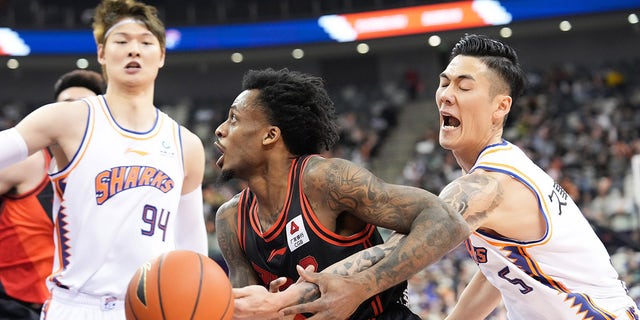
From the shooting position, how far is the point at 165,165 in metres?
3.60

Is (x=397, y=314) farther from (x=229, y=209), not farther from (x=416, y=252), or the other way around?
(x=229, y=209)

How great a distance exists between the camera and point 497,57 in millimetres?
3676

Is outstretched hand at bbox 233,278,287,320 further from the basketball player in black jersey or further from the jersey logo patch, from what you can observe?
the jersey logo patch

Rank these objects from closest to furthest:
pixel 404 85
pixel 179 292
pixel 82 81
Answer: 1. pixel 179 292
2. pixel 82 81
3. pixel 404 85

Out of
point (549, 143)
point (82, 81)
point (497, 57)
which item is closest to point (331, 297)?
point (497, 57)

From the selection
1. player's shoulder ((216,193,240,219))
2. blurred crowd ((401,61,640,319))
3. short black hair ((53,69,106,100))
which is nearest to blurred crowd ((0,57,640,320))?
blurred crowd ((401,61,640,319))

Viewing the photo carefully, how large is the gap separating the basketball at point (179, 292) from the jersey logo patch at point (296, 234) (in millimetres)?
413

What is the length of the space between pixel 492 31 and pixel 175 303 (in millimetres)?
18438

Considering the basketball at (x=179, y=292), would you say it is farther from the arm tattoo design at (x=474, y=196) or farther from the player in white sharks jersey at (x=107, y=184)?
the arm tattoo design at (x=474, y=196)

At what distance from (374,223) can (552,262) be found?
0.93 m

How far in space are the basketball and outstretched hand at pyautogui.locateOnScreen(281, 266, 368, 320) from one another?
0.24 m

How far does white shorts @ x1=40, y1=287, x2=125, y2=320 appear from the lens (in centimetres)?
337

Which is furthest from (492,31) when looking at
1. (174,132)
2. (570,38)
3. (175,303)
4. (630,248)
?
(175,303)

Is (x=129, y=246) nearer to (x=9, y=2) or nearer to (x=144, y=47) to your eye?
(x=144, y=47)
